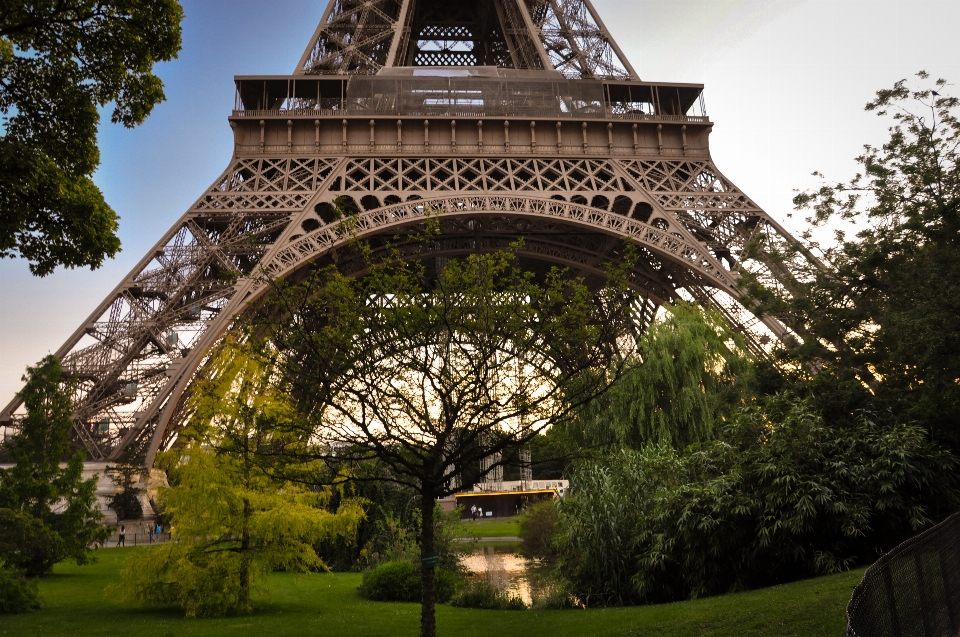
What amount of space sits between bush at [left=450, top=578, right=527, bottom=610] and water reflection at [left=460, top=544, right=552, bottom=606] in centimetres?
93

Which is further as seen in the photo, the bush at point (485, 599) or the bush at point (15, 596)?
the bush at point (485, 599)

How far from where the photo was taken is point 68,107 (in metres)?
10.2

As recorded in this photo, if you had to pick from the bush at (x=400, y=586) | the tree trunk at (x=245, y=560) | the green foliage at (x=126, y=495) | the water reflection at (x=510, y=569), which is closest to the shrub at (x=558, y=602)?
the water reflection at (x=510, y=569)

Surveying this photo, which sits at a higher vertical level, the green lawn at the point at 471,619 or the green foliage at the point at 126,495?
the green foliage at the point at 126,495

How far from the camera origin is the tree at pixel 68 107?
9.70 metres

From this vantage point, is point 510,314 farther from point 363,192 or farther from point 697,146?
point 697,146

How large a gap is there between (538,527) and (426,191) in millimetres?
13031

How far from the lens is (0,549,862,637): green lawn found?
991cm

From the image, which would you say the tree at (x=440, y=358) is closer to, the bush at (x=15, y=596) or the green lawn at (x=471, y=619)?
the green lawn at (x=471, y=619)

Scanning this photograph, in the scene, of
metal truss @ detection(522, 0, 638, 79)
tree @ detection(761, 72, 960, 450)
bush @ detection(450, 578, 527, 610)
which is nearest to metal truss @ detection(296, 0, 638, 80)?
metal truss @ detection(522, 0, 638, 79)

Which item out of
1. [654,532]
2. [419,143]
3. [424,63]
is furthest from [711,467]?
[424,63]

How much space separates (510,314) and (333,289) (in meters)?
2.60

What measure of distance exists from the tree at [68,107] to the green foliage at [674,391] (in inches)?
594

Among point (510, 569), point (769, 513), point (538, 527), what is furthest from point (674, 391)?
point (769, 513)
